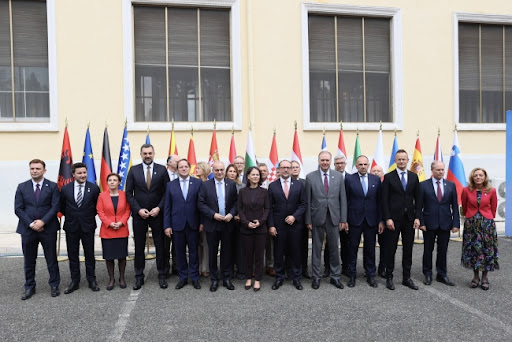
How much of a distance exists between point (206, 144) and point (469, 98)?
7.15m

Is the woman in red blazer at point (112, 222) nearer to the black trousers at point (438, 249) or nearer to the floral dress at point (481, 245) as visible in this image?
the black trousers at point (438, 249)

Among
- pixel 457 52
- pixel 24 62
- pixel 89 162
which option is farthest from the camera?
pixel 457 52

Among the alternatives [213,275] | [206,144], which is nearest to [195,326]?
[213,275]

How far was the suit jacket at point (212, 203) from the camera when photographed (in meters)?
5.43

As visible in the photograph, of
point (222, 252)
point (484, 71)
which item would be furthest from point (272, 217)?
point (484, 71)

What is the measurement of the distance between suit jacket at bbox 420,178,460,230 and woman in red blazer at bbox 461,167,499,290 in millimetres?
153

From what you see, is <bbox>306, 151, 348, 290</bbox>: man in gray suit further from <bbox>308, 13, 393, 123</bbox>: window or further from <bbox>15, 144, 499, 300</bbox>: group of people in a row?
<bbox>308, 13, 393, 123</bbox>: window

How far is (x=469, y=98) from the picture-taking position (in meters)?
11.6

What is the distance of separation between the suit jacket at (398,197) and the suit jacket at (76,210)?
3687 millimetres

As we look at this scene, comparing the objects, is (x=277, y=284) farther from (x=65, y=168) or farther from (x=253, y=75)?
(x=253, y=75)

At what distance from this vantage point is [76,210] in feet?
17.4

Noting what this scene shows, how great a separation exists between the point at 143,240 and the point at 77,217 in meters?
0.85

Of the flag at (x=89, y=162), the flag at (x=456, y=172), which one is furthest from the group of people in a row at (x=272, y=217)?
the flag at (x=456, y=172)

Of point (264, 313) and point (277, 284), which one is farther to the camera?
point (277, 284)
